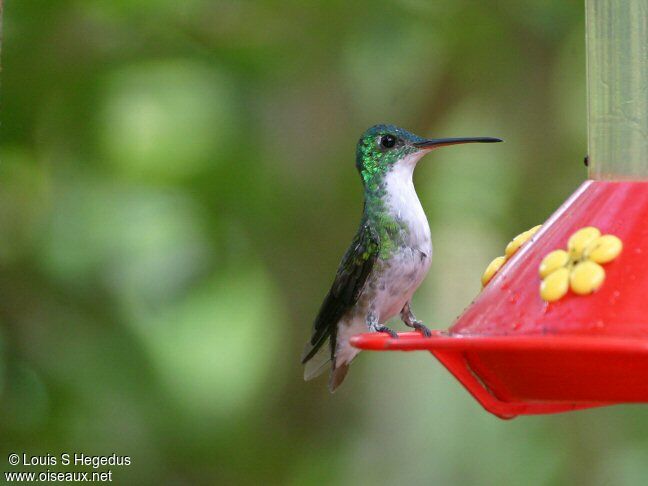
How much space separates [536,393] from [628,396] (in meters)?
0.26

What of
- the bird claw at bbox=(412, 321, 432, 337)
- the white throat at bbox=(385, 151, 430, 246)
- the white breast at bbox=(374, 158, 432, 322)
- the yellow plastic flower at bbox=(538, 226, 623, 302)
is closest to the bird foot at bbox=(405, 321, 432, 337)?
the bird claw at bbox=(412, 321, 432, 337)

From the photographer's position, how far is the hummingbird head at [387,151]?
14.1ft

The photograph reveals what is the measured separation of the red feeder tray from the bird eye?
3.74 feet

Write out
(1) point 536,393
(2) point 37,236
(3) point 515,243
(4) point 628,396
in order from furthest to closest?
(2) point 37,236, (3) point 515,243, (1) point 536,393, (4) point 628,396

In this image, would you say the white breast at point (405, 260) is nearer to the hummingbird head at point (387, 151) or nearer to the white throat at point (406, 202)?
the white throat at point (406, 202)

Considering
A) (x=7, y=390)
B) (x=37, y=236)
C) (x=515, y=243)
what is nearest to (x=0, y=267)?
(x=37, y=236)

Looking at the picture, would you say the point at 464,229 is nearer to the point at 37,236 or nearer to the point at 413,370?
the point at 413,370

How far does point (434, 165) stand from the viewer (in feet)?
21.1

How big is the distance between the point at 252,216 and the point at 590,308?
336 cm

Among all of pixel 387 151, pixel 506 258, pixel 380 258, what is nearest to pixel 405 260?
pixel 380 258

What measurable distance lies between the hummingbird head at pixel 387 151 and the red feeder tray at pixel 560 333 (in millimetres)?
1079

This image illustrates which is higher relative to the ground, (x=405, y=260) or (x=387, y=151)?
(x=387, y=151)

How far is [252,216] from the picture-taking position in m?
5.87

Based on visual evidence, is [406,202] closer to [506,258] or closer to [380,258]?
[380,258]
